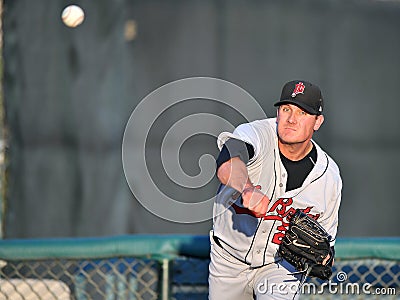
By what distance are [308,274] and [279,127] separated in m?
0.60

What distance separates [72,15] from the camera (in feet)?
15.5

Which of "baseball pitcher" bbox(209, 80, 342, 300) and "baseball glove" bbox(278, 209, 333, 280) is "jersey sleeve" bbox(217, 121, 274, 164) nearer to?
"baseball pitcher" bbox(209, 80, 342, 300)

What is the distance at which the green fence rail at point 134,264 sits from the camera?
12.3 feet

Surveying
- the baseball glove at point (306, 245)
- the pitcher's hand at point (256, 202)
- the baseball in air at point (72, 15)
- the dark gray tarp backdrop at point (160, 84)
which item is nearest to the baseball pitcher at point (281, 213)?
the baseball glove at point (306, 245)

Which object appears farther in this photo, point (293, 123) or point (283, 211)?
point (283, 211)

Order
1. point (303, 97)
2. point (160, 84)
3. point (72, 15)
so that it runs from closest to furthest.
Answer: point (303, 97), point (72, 15), point (160, 84)

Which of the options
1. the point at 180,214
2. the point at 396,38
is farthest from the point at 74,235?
the point at 396,38

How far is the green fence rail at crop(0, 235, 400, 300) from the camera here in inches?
148

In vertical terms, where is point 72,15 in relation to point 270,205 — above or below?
above

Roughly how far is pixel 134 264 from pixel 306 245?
107 centimetres

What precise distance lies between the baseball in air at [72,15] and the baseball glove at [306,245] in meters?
2.08

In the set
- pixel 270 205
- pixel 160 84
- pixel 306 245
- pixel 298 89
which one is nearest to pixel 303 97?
pixel 298 89

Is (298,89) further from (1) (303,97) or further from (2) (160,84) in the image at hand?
(2) (160,84)

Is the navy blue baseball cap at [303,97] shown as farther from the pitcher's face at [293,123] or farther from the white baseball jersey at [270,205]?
the white baseball jersey at [270,205]
